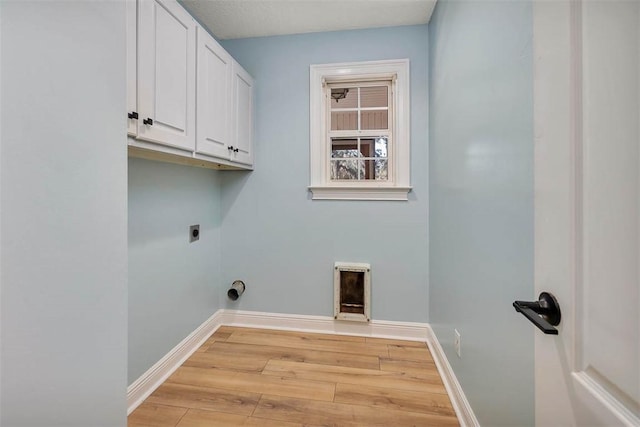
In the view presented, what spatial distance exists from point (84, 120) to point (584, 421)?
1179 millimetres

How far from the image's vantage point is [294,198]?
233 centimetres

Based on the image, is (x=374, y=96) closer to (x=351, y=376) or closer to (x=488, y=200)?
(x=488, y=200)

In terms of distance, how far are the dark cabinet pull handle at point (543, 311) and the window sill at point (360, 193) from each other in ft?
5.39

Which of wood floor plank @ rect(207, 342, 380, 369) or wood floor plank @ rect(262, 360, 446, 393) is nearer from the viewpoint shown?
wood floor plank @ rect(262, 360, 446, 393)

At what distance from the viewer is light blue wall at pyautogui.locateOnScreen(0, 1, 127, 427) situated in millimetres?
506

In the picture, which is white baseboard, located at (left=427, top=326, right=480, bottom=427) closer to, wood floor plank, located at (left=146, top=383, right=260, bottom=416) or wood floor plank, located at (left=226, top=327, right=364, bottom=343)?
wood floor plank, located at (left=226, top=327, right=364, bottom=343)

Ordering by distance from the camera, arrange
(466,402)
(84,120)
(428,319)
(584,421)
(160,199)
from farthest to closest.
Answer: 1. (428,319)
2. (160,199)
3. (466,402)
4. (84,120)
5. (584,421)

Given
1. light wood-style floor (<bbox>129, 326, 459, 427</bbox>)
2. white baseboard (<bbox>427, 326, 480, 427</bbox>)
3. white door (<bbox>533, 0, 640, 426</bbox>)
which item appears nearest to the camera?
white door (<bbox>533, 0, 640, 426</bbox>)

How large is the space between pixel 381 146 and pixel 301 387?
1880 millimetres

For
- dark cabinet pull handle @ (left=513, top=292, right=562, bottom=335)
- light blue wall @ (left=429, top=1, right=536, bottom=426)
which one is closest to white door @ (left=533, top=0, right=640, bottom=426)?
dark cabinet pull handle @ (left=513, top=292, right=562, bottom=335)

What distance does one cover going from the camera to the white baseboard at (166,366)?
147 cm

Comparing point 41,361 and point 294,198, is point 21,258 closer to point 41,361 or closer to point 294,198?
point 41,361

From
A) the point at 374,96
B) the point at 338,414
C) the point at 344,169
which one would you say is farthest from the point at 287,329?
the point at 374,96

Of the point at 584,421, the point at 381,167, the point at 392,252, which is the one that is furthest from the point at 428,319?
the point at 584,421
